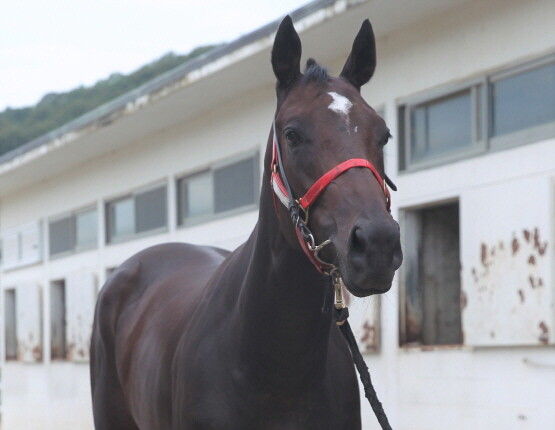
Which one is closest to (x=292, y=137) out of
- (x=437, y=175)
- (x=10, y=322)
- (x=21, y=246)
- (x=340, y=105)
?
(x=340, y=105)

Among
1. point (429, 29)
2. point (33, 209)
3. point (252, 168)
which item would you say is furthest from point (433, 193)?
point (33, 209)

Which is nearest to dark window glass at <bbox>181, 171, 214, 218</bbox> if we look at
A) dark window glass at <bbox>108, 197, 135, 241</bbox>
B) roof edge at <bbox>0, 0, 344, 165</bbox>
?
roof edge at <bbox>0, 0, 344, 165</bbox>

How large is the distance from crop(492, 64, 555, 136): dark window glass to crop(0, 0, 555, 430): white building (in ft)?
0.04

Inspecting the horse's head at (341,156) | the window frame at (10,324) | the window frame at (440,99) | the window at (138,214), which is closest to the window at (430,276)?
the window frame at (440,99)

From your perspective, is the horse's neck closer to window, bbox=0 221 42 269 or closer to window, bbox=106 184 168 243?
window, bbox=106 184 168 243

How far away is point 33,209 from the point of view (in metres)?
17.6

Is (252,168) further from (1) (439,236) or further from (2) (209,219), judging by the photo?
(1) (439,236)

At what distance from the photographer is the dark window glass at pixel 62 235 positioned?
16109 mm

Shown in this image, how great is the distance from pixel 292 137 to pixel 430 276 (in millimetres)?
5879

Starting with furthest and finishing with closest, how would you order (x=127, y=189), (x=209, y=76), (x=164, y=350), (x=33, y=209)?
(x=33, y=209)
(x=127, y=189)
(x=209, y=76)
(x=164, y=350)

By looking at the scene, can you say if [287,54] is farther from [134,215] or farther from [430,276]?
[134,215]

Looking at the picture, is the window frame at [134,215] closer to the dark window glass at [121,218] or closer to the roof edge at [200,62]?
the dark window glass at [121,218]

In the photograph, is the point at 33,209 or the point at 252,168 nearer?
the point at 252,168

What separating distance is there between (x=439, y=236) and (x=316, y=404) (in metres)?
5.67
